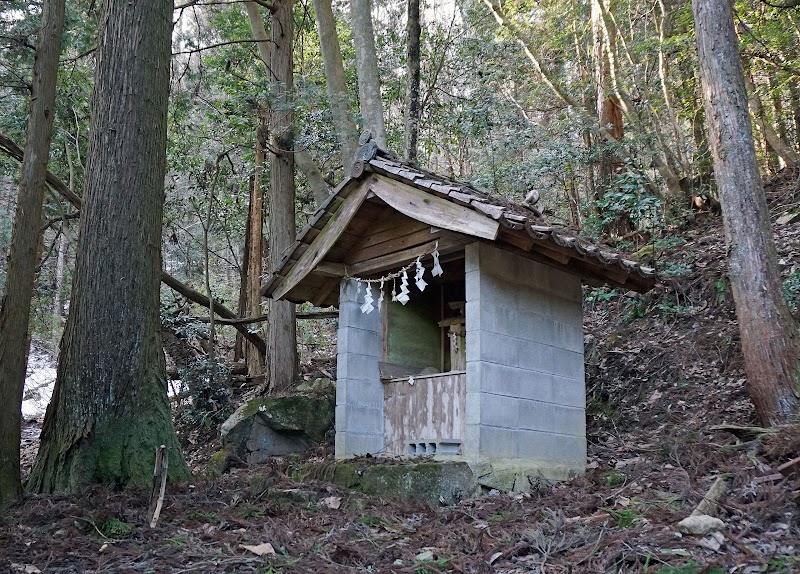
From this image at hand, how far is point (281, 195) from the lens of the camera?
1175cm

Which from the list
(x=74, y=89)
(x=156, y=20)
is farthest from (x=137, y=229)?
(x=74, y=89)

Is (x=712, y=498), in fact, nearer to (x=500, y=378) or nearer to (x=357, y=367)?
(x=500, y=378)

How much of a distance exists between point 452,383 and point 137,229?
368 cm

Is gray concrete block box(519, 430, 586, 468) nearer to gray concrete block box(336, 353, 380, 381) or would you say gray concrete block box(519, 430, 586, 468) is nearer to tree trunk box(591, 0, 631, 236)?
gray concrete block box(336, 353, 380, 381)

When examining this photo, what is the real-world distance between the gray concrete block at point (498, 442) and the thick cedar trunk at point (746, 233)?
2505 millimetres

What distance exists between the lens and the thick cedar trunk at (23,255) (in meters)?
6.04

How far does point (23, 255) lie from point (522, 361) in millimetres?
5631

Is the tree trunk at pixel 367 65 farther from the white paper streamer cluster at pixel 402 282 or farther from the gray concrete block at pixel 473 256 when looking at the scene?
the gray concrete block at pixel 473 256

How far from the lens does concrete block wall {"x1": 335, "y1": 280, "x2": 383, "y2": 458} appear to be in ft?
26.2

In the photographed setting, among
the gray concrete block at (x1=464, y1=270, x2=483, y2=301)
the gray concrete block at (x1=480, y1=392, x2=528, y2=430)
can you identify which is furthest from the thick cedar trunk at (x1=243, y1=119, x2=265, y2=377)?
the gray concrete block at (x1=480, y1=392, x2=528, y2=430)

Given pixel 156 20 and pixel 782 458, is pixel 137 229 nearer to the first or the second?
pixel 156 20

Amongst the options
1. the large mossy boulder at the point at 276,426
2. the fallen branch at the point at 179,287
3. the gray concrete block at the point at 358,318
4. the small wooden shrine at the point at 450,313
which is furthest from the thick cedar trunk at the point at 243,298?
the gray concrete block at the point at 358,318

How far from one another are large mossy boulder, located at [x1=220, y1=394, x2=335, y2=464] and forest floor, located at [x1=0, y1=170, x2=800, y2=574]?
1.78 metres

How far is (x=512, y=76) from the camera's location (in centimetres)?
1691
